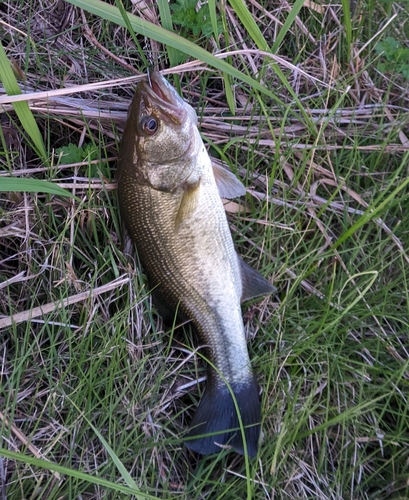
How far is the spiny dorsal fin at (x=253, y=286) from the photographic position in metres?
2.70

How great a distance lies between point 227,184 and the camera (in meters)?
2.71

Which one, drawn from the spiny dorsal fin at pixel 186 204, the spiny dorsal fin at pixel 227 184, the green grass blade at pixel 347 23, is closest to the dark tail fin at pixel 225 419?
the spiny dorsal fin at pixel 186 204

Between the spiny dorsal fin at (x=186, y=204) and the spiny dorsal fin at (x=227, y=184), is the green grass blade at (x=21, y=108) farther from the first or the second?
the spiny dorsal fin at (x=227, y=184)

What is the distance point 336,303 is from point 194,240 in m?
0.80

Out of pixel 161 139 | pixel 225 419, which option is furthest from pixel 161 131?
pixel 225 419

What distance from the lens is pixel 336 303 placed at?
9.04 ft

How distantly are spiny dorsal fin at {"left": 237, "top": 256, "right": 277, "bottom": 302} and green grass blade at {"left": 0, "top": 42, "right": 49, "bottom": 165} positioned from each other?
1108 mm

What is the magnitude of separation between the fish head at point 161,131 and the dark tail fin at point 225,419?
98cm

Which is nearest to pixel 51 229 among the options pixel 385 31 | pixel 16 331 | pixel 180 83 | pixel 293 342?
pixel 16 331

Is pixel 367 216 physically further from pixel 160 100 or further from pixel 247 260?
pixel 160 100

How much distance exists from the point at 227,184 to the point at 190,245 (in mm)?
384

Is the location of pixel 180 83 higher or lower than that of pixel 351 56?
lower

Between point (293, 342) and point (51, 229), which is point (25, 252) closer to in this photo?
point (51, 229)

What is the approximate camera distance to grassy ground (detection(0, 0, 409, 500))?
2400mm
